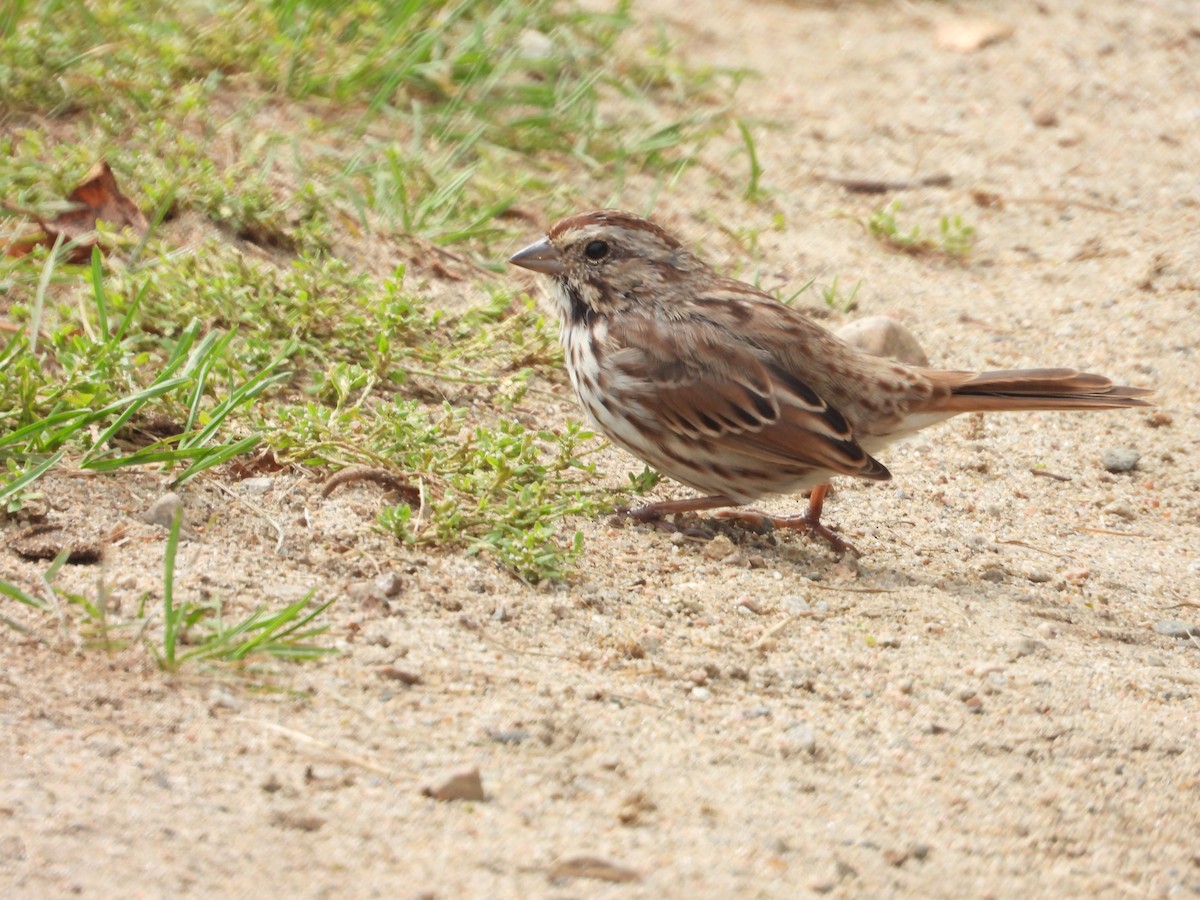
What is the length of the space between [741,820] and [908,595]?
4.64ft

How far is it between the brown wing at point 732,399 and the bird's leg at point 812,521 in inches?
8.5

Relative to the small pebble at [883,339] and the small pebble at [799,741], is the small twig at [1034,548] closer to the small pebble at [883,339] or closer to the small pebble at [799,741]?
the small pebble at [883,339]

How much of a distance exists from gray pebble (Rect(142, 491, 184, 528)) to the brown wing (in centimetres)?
142

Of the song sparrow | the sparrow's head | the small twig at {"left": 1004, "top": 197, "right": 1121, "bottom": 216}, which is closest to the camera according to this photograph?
the song sparrow

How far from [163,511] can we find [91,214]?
1.81 metres

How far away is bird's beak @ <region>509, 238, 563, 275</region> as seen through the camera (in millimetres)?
4898

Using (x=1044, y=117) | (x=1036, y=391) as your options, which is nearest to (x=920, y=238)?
(x=1044, y=117)

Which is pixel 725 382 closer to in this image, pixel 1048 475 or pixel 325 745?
pixel 1048 475

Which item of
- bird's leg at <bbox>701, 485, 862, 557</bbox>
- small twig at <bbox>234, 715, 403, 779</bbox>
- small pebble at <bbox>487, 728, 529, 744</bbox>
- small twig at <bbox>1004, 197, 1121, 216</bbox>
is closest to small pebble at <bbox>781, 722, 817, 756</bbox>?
small pebble at <bbox>487, 728, 529, 744</bbox>

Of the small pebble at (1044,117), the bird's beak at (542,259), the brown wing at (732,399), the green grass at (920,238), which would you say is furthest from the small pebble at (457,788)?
the small pebble at (1044,117)

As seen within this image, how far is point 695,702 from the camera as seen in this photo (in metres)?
3.49

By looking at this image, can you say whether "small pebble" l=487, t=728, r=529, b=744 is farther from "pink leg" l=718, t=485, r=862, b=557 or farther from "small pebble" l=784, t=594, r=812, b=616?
"pink leg" l=718, t=485, r=862, b=557

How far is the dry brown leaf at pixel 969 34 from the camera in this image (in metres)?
8.49

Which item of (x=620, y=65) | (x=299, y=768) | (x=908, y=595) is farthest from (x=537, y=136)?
(x=299, y=768)
